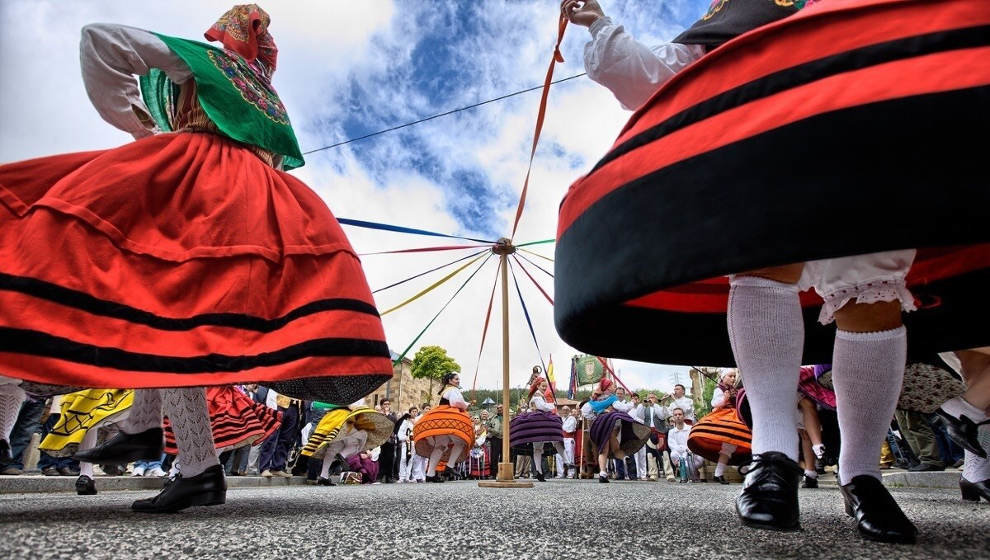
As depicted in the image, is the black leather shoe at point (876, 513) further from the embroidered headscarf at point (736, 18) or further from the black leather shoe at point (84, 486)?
the black leather shoe at point (84, 486)

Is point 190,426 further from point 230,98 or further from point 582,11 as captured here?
point 582,11

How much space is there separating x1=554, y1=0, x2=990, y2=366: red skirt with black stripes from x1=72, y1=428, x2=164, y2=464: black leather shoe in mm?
1688

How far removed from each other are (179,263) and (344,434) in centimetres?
626

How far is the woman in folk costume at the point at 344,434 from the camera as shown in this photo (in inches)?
282

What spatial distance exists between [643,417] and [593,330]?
9.53 m

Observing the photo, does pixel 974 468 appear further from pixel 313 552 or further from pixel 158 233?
pixel 158 233

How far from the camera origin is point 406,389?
125 ft

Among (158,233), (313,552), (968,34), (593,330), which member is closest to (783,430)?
(593,330)

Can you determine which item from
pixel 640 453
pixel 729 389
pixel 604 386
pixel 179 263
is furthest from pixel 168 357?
pixel 640 453

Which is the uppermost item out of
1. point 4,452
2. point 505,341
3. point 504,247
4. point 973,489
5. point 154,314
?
point 504,247

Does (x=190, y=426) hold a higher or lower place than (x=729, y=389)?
lower

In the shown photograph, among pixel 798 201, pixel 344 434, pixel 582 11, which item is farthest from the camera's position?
pixel 344 434

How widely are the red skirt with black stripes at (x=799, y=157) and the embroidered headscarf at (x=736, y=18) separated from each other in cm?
33

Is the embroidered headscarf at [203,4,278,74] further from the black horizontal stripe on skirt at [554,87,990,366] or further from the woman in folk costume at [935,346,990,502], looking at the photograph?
the woman in folk costume at [935,346,990,502]
